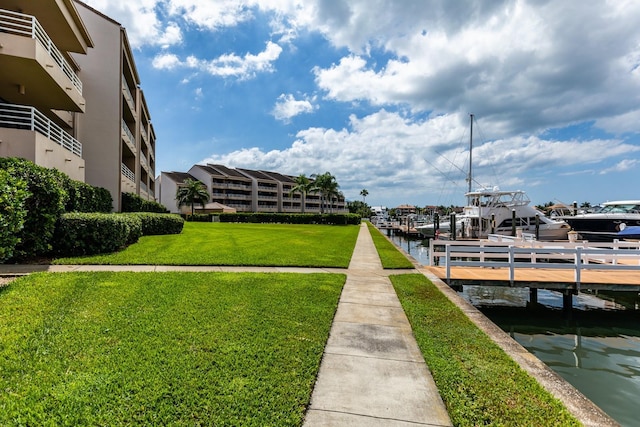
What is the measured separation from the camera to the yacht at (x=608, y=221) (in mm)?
30156

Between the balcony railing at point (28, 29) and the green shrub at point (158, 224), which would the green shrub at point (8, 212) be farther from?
the green shrub at point (158, 224)

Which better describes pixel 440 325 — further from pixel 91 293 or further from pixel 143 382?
pixel 91 293

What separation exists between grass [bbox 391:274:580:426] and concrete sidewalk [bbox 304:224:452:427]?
19 cm

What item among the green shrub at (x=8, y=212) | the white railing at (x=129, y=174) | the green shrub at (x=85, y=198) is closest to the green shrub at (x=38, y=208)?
the green shrub at (x=8, y=212)

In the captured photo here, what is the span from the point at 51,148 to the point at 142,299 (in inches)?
388

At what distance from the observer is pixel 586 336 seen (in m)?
9.05

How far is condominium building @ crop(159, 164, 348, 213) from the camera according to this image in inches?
3017

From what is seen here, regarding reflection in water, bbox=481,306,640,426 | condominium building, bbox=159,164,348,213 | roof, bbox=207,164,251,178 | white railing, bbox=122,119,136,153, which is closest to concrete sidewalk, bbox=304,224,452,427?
reflection in water, bbox=481,306,640,426

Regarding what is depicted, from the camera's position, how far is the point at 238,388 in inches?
153

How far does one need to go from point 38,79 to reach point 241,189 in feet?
243

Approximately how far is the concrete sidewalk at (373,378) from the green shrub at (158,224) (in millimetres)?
16786

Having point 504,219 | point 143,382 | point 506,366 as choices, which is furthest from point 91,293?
point 504,219

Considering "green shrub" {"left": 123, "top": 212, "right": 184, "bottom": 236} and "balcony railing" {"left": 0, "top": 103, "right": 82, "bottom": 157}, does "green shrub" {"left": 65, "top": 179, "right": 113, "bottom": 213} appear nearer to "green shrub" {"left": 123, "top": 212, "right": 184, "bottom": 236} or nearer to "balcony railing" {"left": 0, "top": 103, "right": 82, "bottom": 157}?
"green shrub" {"left": 123, "top": 212, "right": 184, "bottom": 236}

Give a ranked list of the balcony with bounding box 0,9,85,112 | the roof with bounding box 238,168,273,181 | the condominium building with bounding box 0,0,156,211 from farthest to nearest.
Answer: the roof with bounding box 238,168,273,181, the condominium building with bounding box 0,0,156,211, the balcony with bounding box 0,9,85,112
